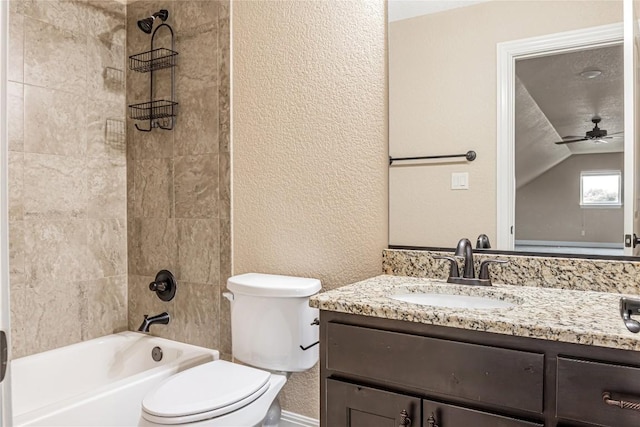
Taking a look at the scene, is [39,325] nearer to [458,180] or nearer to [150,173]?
[150,173]

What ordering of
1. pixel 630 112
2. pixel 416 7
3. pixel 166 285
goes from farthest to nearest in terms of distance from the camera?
pixel 166 285 < pixel 416 7 < pixel 630 112

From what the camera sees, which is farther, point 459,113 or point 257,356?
point 257,356

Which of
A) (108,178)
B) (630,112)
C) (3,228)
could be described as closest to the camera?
(3,228)

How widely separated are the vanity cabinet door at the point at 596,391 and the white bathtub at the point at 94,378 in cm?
163

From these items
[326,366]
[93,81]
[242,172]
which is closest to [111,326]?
[242,172]

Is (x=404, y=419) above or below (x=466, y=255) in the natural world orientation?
below

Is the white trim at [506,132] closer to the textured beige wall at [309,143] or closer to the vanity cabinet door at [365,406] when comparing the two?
the textured beige wall at [309,143]

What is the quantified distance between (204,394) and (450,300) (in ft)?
3.05

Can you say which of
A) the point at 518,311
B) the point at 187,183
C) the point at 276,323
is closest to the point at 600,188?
the point at 518,311

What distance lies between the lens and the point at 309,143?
2.04 metres

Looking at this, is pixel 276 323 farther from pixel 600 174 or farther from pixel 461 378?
pixel 600 174

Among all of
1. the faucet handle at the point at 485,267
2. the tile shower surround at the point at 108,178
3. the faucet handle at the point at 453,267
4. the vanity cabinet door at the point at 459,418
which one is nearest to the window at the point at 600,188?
the faucet handle at the point at 485,267

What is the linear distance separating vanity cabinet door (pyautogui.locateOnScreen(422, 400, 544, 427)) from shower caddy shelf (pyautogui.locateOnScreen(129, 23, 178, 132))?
78.5 inches

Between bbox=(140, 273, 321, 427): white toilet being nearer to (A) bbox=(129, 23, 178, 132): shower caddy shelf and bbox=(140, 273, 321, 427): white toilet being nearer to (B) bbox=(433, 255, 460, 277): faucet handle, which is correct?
(B) bbox=(433, 255, 460, 277): faucet handle
